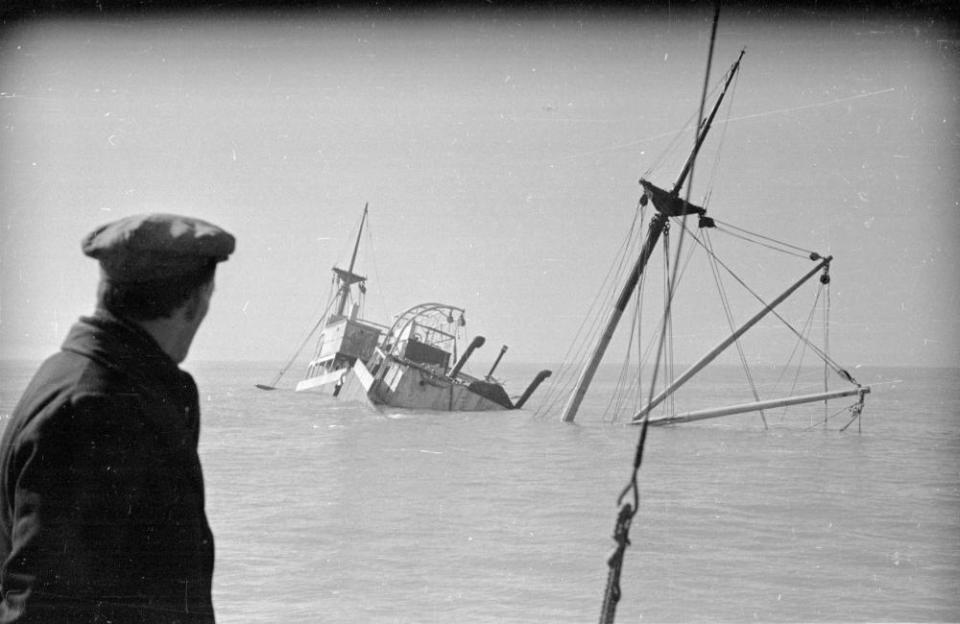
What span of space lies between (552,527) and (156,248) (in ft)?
27.6

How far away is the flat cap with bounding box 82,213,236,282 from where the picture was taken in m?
1.49

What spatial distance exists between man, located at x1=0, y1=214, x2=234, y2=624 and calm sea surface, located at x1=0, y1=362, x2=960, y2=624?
14.0 feet

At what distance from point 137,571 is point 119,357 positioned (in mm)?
347

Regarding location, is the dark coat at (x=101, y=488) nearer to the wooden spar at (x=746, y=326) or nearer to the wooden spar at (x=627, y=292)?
the wooden spar at (x=627, y=292)

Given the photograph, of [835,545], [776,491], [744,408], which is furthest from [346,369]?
[835,545]

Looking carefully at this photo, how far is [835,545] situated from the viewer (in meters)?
9.35

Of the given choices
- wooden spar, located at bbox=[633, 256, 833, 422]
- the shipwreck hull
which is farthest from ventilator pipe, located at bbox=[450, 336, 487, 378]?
wooden spar, located at bbox=[633, 256, 833, 422]

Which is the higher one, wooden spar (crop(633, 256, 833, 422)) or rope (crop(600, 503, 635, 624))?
rope (crop(600, 503, 635, 624))

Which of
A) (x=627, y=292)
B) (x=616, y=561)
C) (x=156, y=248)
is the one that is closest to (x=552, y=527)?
(x=627, y=292)

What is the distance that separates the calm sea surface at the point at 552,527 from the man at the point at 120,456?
168 inches

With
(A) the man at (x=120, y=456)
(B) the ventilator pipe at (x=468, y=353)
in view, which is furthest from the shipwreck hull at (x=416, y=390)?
(A) the man at (x=120, y=456)

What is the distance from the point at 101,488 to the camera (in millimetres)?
1382

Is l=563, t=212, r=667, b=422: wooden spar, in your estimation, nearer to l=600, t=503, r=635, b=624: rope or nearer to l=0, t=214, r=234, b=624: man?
l=600, t=503, r=635, b=624: rope

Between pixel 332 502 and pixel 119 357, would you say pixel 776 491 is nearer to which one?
pixel 332 502
